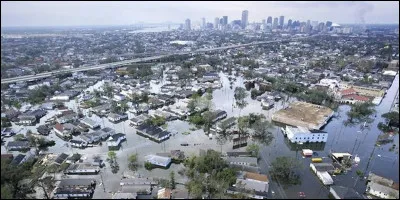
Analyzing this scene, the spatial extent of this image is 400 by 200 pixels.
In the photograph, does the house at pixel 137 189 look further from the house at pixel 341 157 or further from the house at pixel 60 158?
the house at pixel 341 157

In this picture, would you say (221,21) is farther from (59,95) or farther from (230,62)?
(59,95)

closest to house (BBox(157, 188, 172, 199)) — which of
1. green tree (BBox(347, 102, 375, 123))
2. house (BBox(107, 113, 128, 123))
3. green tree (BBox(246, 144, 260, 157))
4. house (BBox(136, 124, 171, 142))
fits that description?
green tree (BBox(246, 144, 260, 157))

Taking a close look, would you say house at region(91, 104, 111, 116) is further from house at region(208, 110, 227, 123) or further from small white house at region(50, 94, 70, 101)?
house at region(208, 110, 227, 123)

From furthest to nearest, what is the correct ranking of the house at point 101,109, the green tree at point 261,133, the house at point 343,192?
1. the house at point 101,109
2. the green tree at point 261,133
3. the house at point 343,192

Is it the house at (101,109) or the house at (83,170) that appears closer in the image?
the house at (83,170)

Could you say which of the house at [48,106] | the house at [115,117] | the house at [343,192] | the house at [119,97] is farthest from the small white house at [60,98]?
the house at [343,192]

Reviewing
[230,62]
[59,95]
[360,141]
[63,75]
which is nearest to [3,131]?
[59,95]

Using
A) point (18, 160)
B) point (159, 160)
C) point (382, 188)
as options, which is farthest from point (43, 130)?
point (382, 188)
